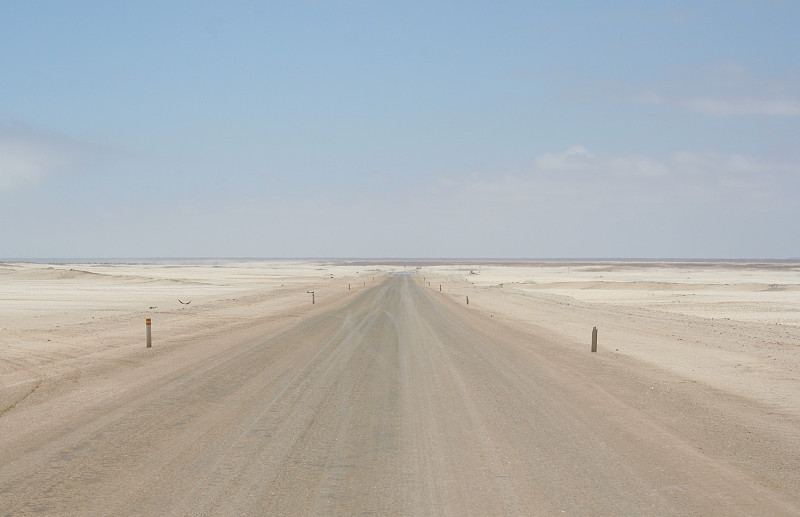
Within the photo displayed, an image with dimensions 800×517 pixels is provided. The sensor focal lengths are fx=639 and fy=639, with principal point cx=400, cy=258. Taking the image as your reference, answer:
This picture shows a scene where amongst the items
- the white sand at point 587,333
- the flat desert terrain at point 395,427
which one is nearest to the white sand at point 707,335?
the white sand at point 587,333

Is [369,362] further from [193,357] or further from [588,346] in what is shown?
[588,346]

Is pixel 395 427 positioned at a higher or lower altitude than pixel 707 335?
higher

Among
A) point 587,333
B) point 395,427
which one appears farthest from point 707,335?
point 395,427

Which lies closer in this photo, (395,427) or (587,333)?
(395,427)

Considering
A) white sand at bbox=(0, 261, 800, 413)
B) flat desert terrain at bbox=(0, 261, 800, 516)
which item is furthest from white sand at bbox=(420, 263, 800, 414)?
flat desert terrain at bbox=(0, 261, 800, 516)

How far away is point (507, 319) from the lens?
33500mm

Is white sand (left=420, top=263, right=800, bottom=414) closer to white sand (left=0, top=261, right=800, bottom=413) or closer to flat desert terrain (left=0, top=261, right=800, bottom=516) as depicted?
white sand (left=0, top=261, right=800, bottom=413)

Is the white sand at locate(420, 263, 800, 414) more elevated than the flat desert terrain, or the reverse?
the flat desert terrain

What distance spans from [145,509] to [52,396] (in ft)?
23.5

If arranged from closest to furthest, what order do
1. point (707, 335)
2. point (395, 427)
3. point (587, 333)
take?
1. point (395, 427)
2. point (707, 335)
3. point (587, 333)

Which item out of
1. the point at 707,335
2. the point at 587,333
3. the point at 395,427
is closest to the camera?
the point at 395,427

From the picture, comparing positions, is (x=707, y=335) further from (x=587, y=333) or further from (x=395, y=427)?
(x=395, y=427)

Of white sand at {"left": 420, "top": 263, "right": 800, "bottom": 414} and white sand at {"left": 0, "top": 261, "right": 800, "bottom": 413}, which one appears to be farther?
white sand at {"left": 0, "top": 261, "right": 800, "bottom": 413}

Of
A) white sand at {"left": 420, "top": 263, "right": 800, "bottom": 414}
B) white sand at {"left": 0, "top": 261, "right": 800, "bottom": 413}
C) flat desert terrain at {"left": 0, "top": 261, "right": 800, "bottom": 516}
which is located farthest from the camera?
white sand at {"left": 0, "top": 261, "right": 800, "bottom": 413}
